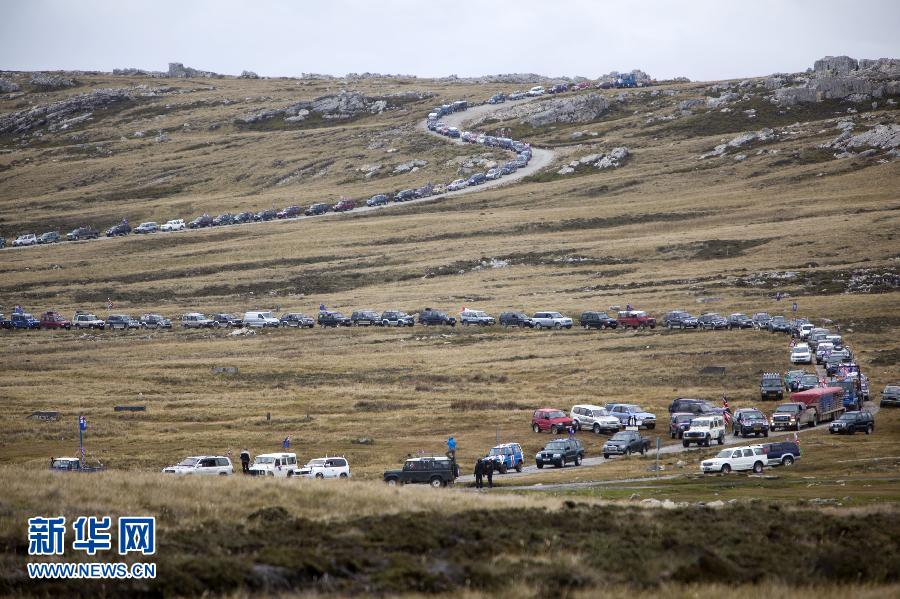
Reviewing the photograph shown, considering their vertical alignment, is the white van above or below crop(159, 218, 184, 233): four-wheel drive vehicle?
below

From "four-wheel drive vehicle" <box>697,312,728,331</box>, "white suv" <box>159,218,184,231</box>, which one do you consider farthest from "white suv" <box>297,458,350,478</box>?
"white suv" <box>159,218,184,231</box>

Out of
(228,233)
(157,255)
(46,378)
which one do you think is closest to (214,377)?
(46,378)

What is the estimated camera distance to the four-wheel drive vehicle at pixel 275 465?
43969 millimetres

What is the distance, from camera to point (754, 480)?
41469 millimetres

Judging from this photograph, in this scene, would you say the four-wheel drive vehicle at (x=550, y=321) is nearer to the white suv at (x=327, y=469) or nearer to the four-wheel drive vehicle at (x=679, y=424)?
the four-wheel drive vehicle at (x=679, y=424)

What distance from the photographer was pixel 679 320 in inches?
3590

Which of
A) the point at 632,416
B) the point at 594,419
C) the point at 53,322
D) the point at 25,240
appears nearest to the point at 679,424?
the point at 632,416

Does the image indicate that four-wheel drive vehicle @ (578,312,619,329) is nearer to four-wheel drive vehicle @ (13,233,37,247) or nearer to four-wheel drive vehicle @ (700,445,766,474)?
four-wheel drive vehicle @ (700,445,766,474)

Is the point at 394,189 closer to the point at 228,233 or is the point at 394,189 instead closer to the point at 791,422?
the point at 228,233

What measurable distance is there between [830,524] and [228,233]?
150m

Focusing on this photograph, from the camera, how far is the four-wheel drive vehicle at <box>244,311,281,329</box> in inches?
4161

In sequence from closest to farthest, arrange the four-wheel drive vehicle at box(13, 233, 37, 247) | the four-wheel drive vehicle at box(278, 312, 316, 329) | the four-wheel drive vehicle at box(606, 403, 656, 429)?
the four-wheel drive vehicle at box(606, 403, 656, 429), the four-wheel drive vehicle at box(278, 312, 316, 329), the four-wheel drive vehicle at box(13, 233, 37, 247)

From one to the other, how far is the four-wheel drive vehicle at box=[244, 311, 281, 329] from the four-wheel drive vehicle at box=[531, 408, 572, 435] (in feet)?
174

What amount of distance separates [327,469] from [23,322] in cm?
7899
